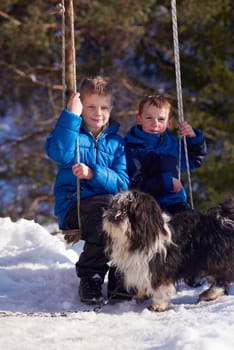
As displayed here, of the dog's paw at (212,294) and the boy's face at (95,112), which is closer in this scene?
the dog's paw at (212,294)

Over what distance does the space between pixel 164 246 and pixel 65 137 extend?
95 cm

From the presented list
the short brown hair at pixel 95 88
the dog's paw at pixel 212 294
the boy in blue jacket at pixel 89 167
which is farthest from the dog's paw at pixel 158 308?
the short brown hair at pixel 95 88

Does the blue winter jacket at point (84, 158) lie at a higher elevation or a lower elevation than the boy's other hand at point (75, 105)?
lower

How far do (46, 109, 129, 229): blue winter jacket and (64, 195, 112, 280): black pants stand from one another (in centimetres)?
6

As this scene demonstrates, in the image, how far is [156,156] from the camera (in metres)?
4.48

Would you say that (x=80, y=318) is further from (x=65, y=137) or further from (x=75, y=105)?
(x=75, y=105)

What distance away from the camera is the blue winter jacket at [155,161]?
438 centimetres

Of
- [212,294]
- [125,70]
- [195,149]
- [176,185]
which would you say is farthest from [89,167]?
[125,70]

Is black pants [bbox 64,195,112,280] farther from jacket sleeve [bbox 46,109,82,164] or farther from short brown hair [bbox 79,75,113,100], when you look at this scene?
short brown hair [bbox 79,75,113,100]

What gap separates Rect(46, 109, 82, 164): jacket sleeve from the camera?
395 cm

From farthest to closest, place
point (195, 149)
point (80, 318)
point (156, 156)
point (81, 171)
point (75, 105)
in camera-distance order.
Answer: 1. point (195, 149)
2. point (156, 156)
3. point (75, 105)
4. point (81, 171)
5. point (80, 318)

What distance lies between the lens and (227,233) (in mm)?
3941

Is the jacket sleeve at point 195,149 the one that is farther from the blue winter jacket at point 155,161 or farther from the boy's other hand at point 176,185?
the boy's other hand at point 176,185

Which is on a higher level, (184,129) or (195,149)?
(184,129)
